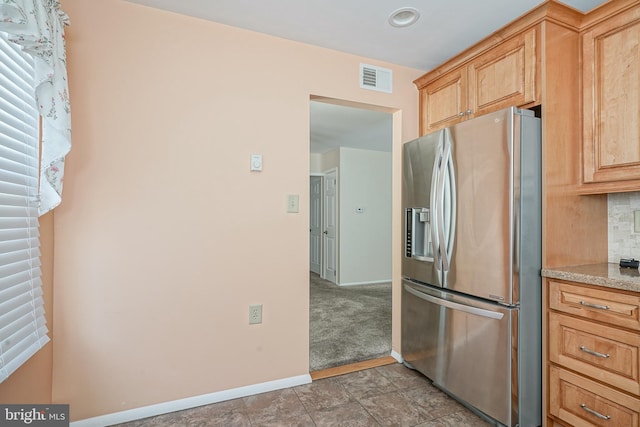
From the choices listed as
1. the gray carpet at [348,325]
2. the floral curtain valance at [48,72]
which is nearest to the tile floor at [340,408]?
the gray carpet at [348,325]

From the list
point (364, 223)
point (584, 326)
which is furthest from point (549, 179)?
point (364, 223)

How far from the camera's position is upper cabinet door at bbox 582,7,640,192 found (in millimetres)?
1567

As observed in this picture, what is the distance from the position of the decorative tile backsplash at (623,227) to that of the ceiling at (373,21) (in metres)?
1.14

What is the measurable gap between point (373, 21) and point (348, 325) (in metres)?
2.83

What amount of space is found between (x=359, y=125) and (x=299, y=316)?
2.78 meters

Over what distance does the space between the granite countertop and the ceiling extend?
149cm

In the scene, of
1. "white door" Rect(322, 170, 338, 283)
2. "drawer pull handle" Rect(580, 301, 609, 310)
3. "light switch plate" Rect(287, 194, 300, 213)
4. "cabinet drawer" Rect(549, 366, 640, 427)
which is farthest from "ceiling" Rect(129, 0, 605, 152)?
"white door" Rect(322, 170, 338, 283)

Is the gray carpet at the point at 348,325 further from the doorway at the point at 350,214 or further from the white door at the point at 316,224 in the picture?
the white door at the point at 316,224

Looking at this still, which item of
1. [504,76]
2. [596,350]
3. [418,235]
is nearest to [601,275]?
[596,350]

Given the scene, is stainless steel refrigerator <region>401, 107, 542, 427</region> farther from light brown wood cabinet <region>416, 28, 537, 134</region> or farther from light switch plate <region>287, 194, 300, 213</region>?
light switch plate <region>287, 194, 300, 213</region>

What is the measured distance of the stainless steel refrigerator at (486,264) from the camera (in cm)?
166

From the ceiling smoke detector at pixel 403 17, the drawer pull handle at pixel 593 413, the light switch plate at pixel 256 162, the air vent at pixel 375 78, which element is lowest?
the drawer pull handle at pixel 593 413

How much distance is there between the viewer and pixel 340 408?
76.2 inches

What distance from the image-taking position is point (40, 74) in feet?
4.22
